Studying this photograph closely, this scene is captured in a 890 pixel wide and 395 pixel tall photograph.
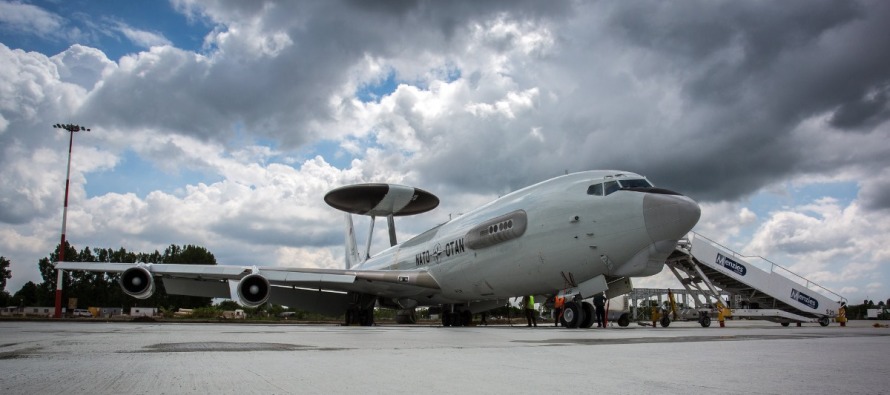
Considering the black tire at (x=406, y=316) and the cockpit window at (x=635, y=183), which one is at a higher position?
the cockpit window at (x=635, y=183)

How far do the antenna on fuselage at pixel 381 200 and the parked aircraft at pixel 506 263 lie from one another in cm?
812

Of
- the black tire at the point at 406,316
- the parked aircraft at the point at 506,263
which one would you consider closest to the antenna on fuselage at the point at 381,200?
the parked aircraft at the point at 506,263

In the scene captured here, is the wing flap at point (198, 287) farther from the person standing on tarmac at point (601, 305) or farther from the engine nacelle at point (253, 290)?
the person standing on tarmac at point (601, 305)

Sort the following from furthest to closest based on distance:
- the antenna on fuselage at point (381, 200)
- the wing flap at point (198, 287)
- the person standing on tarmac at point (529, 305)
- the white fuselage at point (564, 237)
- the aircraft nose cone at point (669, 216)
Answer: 1. the antenna on fuselage at point (381, 200)
2. the wing flap at point (198, 287)
3. the person standing on tarmac at point (529, 305)
4. the white fuselage at point (564, 237)
5. the aircraft nose cone at point (669, 216)

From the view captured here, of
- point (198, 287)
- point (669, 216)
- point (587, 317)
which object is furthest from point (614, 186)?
point (198, 287)

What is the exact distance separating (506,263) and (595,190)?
3.71 metres

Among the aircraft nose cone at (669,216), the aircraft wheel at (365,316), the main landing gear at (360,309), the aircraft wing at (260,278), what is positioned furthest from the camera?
the main landing gear at (360,309)

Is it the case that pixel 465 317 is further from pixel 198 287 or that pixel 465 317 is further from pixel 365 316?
pixel 198 287

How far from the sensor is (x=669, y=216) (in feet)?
43.2

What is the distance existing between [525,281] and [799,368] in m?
12.4

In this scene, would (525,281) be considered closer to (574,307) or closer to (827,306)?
(574,307)

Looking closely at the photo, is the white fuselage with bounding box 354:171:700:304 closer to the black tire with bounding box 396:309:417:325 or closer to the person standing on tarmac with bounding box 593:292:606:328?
the person standing on tarmac with bounding box 593:292:606:328

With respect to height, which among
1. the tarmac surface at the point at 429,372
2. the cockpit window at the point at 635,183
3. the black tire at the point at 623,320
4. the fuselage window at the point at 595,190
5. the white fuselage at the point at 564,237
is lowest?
the black tire at the point at 623,320

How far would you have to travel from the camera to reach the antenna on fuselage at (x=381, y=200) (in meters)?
34.2
